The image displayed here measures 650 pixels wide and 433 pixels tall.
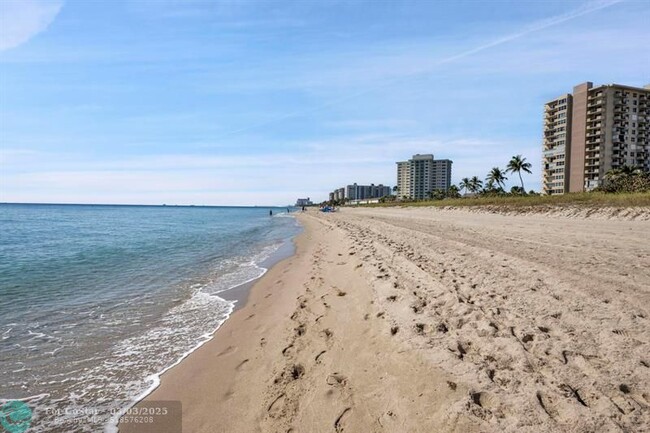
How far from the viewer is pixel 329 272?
11805 millimetres

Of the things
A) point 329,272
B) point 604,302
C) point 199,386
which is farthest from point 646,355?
point 329,272

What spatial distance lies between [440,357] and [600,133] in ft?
393

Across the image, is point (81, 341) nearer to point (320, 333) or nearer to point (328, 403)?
point (320, 333)

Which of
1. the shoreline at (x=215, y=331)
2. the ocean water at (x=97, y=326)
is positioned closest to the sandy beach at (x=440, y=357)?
the shoreline at (x=215, y=331)

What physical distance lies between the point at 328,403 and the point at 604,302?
16.1 feet

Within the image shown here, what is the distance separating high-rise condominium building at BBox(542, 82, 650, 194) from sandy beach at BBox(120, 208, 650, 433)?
107114 mm

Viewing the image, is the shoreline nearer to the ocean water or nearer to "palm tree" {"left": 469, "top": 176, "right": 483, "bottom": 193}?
the ocean water

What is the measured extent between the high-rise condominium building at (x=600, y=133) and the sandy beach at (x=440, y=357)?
107 meters

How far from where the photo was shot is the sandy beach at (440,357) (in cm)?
331

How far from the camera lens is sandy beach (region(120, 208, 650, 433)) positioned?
3.31m

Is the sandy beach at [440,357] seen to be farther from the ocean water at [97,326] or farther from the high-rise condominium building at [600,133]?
the high-rise condominium building at [600,133]

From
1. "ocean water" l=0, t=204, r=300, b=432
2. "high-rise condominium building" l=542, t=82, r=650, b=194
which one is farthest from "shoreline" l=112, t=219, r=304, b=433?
"high-rise condominium building" l=542, t=82, r=650, b=194

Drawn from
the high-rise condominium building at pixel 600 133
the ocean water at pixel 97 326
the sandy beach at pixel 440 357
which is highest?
the high-rise condominium building at pixel 600 133

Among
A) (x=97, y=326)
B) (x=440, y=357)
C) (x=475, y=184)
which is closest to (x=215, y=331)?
(x=97, y=326)
